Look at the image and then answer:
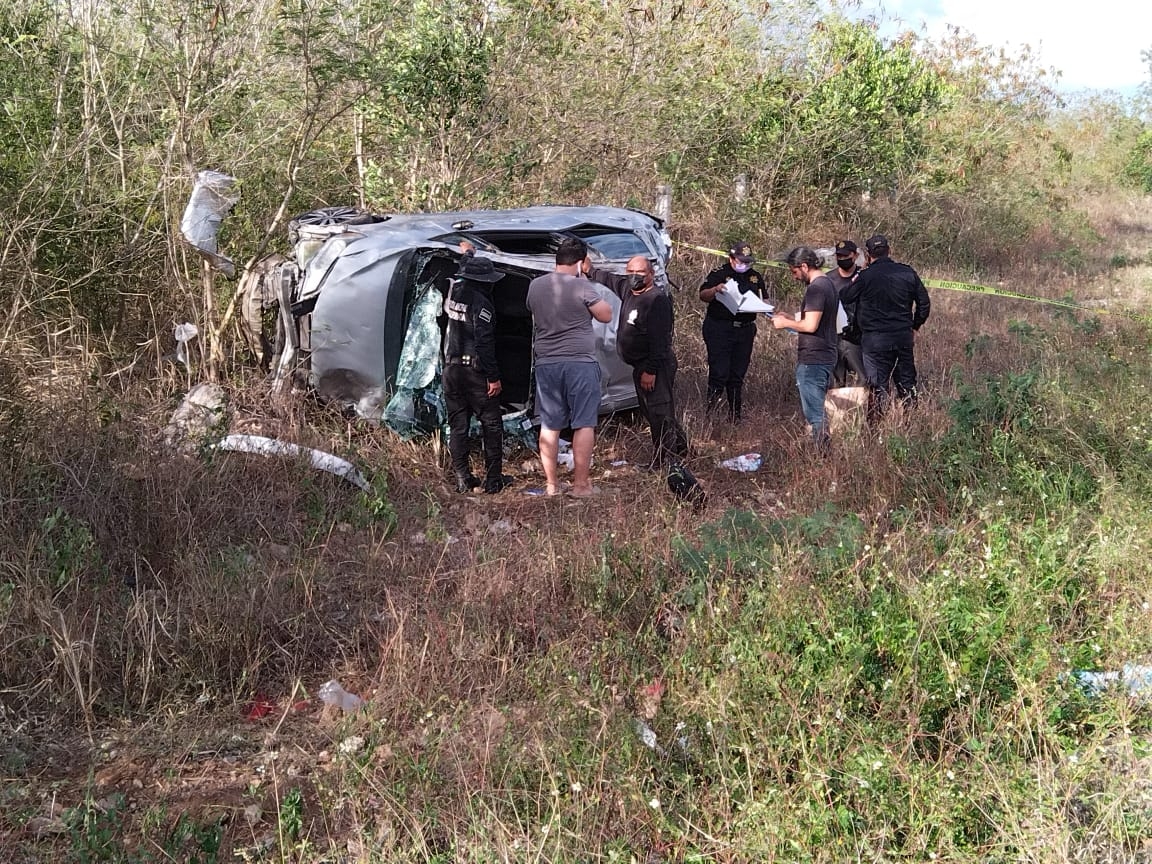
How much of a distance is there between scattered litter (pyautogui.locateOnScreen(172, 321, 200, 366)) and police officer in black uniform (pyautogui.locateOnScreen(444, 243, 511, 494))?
197 centimetres

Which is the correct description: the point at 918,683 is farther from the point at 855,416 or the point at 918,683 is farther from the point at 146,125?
the point at 146,125

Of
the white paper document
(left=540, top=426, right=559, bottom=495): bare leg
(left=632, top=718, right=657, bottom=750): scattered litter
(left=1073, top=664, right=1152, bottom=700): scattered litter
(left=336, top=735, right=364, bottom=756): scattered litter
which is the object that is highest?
the white paper document

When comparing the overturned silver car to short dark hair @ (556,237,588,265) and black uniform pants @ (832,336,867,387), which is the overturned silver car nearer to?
short dark hair @ (556,237,588,265)

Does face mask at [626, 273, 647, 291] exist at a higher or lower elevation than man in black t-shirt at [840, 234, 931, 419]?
higher

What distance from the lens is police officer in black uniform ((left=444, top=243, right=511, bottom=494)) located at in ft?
19.0

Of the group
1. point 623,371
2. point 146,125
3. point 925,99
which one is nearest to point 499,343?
point 623,371

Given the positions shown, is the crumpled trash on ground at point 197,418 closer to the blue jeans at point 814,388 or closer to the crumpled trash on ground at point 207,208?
the crumpled trash on ground at point 207,208

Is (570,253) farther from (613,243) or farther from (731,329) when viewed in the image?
Result: (731,329)

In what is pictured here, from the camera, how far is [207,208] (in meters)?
6.29

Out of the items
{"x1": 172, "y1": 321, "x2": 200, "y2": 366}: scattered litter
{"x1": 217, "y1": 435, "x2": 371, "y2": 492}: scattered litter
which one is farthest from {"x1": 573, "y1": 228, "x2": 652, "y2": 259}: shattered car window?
{"x1": 172, "y1": 321, "x2": 200, "y2": 366}: scattered litter

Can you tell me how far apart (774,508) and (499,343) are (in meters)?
2.44

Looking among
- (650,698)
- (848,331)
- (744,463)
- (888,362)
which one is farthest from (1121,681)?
(848,331)

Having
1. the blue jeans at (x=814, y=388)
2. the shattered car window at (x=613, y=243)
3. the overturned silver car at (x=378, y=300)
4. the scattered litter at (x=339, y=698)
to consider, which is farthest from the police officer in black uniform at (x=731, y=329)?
the scattered litter at (x=339, y=698)

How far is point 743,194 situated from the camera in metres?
13.6
